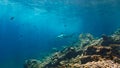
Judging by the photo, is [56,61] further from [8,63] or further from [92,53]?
[8,63]

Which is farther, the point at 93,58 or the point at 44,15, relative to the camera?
the point at 44,15

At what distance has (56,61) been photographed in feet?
37.9

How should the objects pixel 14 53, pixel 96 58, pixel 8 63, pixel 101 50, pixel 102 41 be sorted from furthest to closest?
pixel 14 53 < pixel 8 63 < pixel 102 41 < pixel 101 50 < pixel 96 58

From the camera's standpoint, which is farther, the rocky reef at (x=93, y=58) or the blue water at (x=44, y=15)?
the blue water at (x=44, y=15)

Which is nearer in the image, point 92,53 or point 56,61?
point 92,53

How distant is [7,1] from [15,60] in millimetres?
9625

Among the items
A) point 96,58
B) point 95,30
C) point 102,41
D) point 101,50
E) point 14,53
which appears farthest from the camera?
point 95,30

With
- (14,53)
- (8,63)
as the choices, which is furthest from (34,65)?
(14,53)

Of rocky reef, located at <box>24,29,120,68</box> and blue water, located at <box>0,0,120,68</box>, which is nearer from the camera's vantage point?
rocky reef, located at <box>24,29,120,68</box>

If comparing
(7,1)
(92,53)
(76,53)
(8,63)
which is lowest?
(92,53)

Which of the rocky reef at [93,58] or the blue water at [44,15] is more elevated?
the blue water at [44,15]

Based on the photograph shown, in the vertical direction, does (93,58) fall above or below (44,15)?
below

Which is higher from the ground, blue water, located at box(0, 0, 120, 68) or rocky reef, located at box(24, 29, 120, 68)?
blue water, located at box(0, 0, 120, 68)

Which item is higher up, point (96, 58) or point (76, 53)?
point (76, 53)
